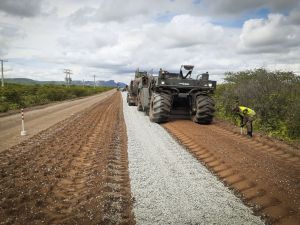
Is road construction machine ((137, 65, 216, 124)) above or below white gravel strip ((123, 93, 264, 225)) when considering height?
above

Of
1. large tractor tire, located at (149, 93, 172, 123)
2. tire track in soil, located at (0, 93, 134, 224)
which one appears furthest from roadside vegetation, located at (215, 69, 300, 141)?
tire track in soil, located at (0, 93, 134, 224)

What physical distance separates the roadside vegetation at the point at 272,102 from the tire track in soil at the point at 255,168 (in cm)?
377

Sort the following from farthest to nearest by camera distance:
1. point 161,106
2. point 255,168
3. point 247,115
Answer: point 161,106, point 247,115, point 255,168

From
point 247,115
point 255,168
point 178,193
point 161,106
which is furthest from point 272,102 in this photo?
point 178,193

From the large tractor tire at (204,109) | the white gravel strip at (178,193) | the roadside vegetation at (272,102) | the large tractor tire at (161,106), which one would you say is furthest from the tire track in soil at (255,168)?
the roadside vegetation at (272,102)

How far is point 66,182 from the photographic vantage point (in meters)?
7.48

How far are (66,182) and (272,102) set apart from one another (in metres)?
13.8

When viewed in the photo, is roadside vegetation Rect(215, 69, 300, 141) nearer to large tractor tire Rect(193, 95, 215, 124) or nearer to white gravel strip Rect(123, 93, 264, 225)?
large tractor tire Rect(193, 95, 215, 124)

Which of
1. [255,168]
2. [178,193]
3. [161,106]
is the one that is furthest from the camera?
[161,106]

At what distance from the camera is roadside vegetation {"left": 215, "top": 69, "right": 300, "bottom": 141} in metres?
15.8

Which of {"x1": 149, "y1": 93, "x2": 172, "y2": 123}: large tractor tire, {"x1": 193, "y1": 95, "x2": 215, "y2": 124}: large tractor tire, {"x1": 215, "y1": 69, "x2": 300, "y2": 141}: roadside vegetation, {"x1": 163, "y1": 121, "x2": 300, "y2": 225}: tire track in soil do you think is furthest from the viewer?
{"x1": 149, "y1": 93, "x2": 172, "y2": 123}: large tractor tire

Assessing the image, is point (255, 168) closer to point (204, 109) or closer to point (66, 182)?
point (66, 182)

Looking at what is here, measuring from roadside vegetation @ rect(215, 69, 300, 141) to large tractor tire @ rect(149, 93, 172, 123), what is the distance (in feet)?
13.8

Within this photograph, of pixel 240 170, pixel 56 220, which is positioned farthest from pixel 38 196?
pixel 240 170
